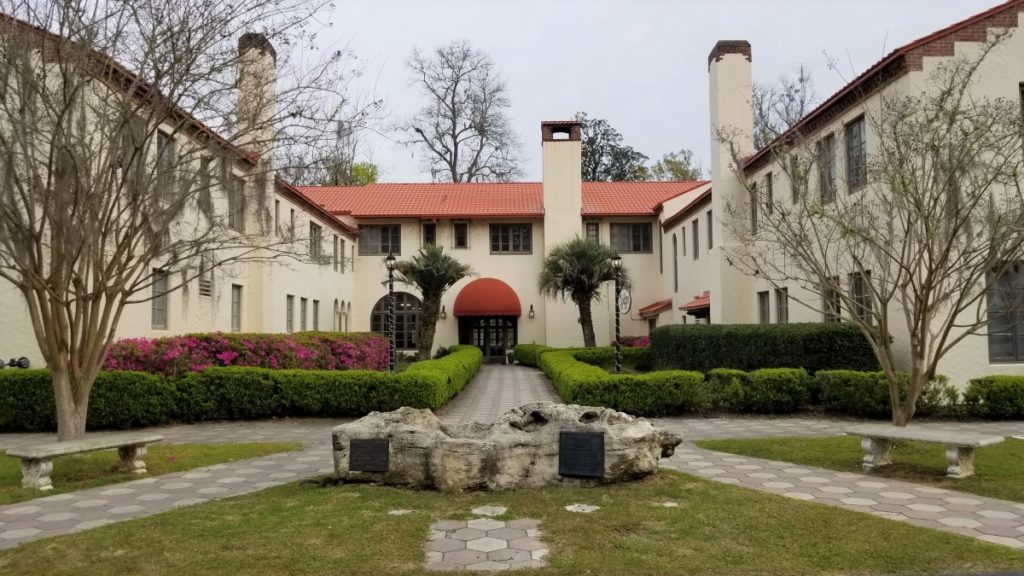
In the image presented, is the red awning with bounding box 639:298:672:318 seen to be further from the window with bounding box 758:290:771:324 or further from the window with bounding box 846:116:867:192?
the window with bounding box 846:116:867:192

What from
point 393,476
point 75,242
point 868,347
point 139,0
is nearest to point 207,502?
point 393,476

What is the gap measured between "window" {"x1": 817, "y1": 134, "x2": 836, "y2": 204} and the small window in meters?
18.1

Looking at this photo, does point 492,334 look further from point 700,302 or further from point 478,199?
point 700,302

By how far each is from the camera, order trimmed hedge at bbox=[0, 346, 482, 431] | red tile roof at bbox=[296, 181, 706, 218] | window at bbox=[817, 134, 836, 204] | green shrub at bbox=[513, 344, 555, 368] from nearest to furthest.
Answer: window at bbox=[817, 134, 836, 204], trimmed hedge at bbox=[0, 346, 482, 431], green shrub at bbox=[513, 344, 555, 368], red tile roof at bbox=[296, 181, 706, 218]

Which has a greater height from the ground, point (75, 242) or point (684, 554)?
point (75, 242)

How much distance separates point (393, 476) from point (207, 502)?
181 cm

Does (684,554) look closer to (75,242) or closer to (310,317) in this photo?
(75,242)

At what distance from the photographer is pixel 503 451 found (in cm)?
723

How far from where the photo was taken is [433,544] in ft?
17.7

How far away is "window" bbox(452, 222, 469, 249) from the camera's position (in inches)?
1310

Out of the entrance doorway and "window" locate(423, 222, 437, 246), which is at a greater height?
"window" locate(423, 222, 437, 246)

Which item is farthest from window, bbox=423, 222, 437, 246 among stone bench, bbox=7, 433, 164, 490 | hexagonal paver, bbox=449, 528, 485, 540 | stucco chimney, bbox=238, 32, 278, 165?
hexagonal paver, bbox=449, 528, 485, 540

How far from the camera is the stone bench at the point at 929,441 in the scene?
7676mm

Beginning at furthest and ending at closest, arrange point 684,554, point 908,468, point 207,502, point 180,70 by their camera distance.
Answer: point 180,70 < point 908,468 < point 207,502 < point 684,554
